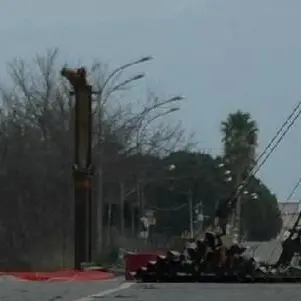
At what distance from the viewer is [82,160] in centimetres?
5331

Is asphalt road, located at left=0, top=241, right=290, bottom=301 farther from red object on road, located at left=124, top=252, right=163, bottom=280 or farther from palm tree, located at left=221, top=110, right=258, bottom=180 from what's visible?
palm tree, located at left=221, top=110, right=258, bottom=180

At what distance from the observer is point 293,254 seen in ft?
152

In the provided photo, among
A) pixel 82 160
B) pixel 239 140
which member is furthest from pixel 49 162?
pixel 239 140

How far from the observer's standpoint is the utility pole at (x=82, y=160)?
5288cm

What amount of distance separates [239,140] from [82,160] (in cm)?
7335

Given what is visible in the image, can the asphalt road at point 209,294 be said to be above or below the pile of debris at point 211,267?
below

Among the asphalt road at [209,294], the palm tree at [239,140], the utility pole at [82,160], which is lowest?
the asphalt road at [209,294]

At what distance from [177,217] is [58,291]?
8985 cm

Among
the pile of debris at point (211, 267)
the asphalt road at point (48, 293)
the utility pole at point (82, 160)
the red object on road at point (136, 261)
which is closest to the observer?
the asphalt road at point (48, 293)

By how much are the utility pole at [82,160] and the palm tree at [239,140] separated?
231ft

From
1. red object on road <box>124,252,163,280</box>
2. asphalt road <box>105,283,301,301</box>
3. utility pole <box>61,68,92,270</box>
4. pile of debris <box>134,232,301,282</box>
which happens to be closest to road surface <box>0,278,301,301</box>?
asphalt road <box>105,283,301,301</box>

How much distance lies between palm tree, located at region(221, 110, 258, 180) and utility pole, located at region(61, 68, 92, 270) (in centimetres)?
7048

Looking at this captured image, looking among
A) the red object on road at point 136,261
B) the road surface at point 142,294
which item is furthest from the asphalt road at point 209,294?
the red object on road at point 136,261

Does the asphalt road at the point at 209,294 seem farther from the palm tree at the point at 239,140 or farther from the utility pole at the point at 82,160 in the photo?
the palm tree at the point at 239,140
